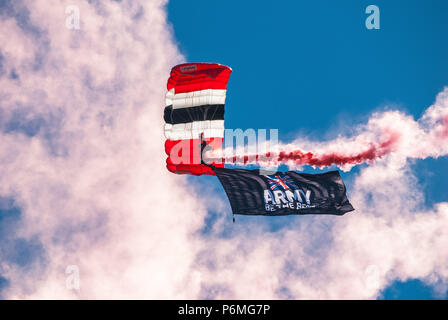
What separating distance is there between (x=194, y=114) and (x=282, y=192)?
312 inches

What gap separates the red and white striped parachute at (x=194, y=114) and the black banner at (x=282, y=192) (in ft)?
10.4

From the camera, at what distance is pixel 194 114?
31.0 metres

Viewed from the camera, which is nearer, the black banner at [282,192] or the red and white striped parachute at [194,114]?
the black banner at [282,192]

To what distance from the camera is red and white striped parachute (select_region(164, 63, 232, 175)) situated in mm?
30172

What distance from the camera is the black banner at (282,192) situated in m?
26.3

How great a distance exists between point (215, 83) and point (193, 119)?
8.68 feet

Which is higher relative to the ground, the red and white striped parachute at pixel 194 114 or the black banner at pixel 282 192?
the red and white striped parachute at pixel 194 114

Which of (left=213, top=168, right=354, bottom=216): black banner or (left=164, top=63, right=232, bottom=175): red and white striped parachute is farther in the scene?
(left=164, top=63, right=232, bottom=175): red and white striped parachute

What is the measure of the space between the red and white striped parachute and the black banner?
3159 mm

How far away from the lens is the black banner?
26.3m

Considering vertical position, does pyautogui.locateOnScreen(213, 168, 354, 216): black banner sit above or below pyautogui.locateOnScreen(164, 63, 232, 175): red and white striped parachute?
below
